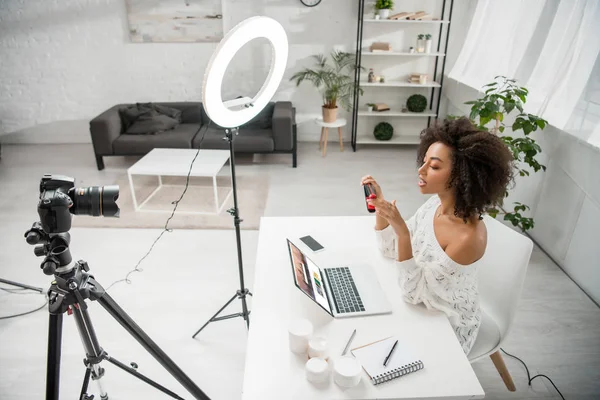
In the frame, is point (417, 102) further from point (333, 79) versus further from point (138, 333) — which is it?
point (138, 333)

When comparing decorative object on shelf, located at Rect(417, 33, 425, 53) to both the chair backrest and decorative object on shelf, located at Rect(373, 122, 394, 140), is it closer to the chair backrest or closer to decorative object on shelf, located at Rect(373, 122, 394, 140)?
decorative object on shelf, located at Rect(373, 122, 394, 140)

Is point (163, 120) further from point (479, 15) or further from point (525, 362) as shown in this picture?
point (525, 362)

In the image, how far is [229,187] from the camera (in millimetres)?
3658

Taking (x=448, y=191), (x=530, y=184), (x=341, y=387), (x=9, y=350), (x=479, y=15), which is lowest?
(x=9, y=350)

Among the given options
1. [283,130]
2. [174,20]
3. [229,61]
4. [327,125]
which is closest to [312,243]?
[229,61]

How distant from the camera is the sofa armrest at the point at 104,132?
3869 millimetres

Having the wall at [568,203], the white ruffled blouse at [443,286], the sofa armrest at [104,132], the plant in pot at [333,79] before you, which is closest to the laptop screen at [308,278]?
the white ruffled blouse at [443,286]

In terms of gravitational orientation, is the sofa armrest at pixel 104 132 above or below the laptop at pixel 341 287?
below

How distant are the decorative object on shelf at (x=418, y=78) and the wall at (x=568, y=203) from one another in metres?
1.77

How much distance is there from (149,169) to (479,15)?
11.5ft

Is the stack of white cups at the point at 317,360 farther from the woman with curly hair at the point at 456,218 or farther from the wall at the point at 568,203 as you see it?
the wall at the point at 568,203

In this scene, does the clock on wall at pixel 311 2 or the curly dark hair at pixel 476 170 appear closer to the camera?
the curly dark hair at pixel 476 170

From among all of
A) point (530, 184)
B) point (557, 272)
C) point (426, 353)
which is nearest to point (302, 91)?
point (530, 184)

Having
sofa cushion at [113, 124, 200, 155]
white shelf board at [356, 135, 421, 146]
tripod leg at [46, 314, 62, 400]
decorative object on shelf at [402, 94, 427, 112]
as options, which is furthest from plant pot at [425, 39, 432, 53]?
tripod leg at [46, 314, 62, 400]
